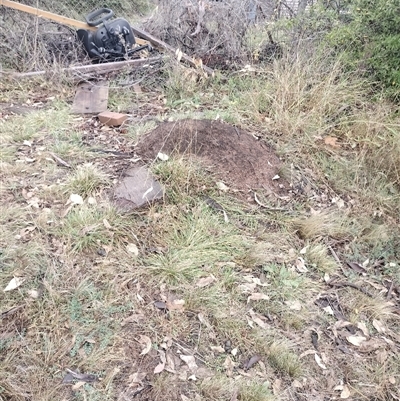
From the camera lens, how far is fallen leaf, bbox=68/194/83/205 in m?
2.49

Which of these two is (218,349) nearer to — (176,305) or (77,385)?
(176,305)

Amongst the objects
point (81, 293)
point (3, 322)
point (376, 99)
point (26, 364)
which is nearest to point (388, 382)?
point (81, 293)

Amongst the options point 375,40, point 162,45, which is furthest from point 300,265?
point 162,45

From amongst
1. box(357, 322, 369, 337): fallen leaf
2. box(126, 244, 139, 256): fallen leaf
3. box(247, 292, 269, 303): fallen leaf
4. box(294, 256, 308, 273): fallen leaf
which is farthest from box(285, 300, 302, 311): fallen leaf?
box(126, 244, 139, 256): fallen leaf

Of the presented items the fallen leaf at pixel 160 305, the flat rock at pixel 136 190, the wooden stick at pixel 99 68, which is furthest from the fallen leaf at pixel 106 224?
the wooden stick at pixel 99 68

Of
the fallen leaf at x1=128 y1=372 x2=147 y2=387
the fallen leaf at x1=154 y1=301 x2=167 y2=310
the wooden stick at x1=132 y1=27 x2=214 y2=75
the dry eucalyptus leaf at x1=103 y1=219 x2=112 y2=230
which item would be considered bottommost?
the fallen leaf at x1=128 y1=372 x2=147 y2=387

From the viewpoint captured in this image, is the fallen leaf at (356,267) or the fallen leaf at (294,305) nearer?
the fallen leaf at (294,305)

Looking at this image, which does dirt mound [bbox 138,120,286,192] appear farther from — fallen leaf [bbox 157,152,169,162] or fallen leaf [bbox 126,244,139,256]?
fallen leaf [bbox 126,244,139,256]

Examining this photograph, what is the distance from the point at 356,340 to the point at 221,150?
1.67m

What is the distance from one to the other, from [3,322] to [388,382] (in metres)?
1.97

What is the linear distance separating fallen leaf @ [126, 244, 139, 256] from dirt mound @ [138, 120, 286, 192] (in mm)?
880

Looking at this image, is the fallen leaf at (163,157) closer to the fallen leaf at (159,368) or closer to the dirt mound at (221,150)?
the dirt mound at (221,150)

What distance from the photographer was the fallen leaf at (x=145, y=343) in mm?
1823

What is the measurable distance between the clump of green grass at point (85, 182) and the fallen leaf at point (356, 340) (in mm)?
1840
